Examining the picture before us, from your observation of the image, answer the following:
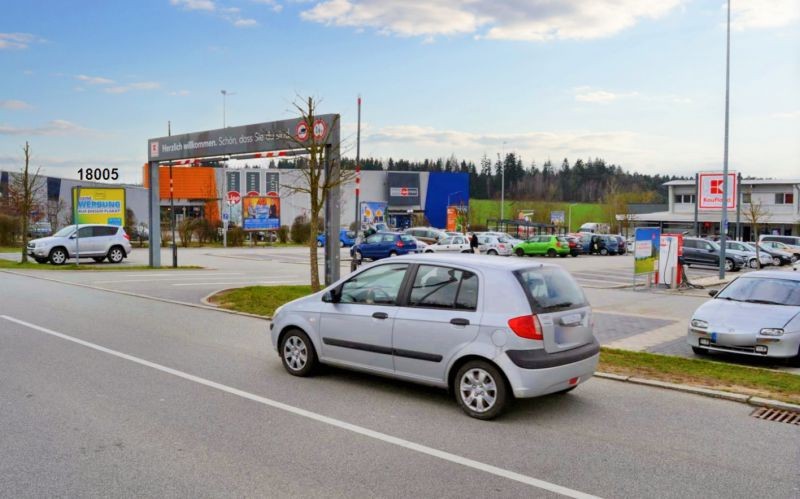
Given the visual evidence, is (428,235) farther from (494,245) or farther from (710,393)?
(710,393)

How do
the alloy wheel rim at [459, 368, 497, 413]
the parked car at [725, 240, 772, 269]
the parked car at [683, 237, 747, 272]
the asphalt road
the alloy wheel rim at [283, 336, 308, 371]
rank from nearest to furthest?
the asphalt road < the alloy wheel rim at [459, 368, 497, 413] < the alloy wheel rim at [283, 336, 308, 371] < the parked car at [683, 237, 747, 272] < the parked car at [725, 240, 772, 269]

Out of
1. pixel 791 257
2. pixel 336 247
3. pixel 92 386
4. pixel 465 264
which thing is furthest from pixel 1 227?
pixel 791 257

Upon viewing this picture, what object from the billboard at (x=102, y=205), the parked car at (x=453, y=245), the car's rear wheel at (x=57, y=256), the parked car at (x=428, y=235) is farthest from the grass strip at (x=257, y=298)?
the parked car at (x=428, y=235)

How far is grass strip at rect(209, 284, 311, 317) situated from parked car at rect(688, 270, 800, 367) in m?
7.69

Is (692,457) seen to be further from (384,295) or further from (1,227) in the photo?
(1,227)

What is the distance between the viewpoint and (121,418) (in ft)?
20.0

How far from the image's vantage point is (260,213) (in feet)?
190

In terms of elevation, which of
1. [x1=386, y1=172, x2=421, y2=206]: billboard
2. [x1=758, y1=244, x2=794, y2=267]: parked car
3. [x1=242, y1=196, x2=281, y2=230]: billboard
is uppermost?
[x1=386, y1=172, x2=421, y2=206]: billboard

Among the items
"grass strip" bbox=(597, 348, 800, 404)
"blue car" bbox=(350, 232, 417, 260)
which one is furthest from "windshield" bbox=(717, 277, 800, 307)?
"blue car" bbox=(350, 232, 417, 260)

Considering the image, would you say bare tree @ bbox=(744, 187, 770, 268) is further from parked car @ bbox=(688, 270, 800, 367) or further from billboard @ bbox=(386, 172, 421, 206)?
billboard @ bbox=(386, 172, 421, 206)

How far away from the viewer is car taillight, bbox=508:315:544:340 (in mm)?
6117

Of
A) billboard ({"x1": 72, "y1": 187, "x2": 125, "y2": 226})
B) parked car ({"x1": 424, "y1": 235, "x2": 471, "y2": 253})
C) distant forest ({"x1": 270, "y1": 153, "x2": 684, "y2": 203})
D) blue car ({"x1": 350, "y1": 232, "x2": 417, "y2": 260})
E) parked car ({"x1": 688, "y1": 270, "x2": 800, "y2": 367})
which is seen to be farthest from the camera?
distant forest ({"x1": 270, "y1": 153, "x2": 684, "y2": 203})

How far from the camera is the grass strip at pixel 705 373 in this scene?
7.62 metres

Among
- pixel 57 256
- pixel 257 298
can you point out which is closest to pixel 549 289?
pixel 257 298
